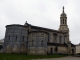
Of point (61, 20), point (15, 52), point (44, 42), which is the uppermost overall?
point (61, 20)

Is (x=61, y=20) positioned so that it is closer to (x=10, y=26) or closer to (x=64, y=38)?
(x=64, y=38)

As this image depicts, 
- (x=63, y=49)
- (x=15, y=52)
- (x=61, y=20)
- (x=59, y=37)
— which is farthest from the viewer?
(x=61, y=20)

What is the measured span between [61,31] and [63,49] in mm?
9463

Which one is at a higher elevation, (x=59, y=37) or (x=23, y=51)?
(x=59, y=37)

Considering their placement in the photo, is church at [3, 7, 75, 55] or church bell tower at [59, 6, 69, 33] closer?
church at [3, 7, 75, 55]

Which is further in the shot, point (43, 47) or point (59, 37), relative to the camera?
point (59, 37)

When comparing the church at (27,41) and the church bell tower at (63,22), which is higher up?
the church bell tower at (63,22)

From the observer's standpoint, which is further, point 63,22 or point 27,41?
point 63,22

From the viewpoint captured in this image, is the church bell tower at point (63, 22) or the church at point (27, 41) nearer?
the church at point (27, 41)

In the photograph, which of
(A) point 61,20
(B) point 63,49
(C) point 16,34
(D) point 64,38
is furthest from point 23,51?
(A) point 61,20

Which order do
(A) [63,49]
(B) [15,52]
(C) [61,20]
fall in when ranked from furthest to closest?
(C) [61,20], (A) [63,49], (B) [15,52]

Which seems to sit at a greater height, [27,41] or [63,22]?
[63,22]

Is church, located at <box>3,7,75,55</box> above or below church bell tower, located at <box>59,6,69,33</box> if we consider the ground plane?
below

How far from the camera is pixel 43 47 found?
4675 centimetres
